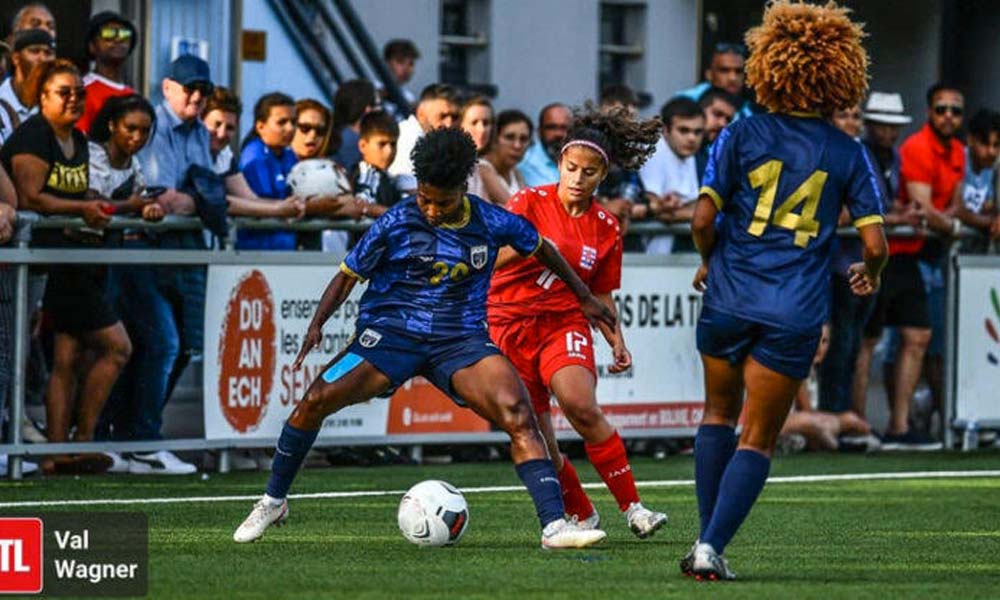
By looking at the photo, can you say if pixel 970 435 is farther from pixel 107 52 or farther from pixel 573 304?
pixel 573 304

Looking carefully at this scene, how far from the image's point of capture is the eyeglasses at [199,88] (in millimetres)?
15906

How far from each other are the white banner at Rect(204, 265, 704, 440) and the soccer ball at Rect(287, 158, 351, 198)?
551mm

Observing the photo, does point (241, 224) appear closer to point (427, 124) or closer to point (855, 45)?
point (427, 124)

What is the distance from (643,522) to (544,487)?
826mm

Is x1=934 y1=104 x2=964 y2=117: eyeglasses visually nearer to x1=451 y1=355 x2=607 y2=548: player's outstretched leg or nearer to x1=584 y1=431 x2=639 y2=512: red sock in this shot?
x1=584 y1=431 x2=639 y2=512: red sock

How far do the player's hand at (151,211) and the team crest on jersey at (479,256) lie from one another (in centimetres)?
407

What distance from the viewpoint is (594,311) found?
463 inches

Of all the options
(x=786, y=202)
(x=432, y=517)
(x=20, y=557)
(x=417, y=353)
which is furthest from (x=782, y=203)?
(x=20, y=557)

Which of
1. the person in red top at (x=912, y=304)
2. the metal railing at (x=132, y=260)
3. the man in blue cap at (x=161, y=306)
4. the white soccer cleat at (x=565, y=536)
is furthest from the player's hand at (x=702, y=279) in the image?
the person in red top at (x=912, y=304)

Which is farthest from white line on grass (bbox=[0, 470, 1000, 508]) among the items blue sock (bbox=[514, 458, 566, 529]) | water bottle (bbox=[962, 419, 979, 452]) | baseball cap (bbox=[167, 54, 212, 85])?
baseball cap (bbox=[167, 54, 212, 85])

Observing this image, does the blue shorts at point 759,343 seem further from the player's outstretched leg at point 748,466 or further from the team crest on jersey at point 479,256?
the team crest on jersey at point 479,256

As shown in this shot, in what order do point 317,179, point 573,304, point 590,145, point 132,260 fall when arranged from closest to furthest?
point 590,145
point 573,304
point 132,260
point 317,179

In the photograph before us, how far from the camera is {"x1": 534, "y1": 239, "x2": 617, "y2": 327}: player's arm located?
38.3 ft

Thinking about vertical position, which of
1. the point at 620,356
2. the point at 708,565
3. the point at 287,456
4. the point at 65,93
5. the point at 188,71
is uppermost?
the point at 188,71
